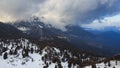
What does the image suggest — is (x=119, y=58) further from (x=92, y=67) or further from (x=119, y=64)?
(x=92, y=67)

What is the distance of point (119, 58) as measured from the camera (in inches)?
7840

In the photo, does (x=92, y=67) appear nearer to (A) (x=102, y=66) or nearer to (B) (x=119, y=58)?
(A) (x=102, y=66)

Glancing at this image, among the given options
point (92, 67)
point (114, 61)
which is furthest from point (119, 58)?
point (92, 67)

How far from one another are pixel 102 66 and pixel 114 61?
1003 cm

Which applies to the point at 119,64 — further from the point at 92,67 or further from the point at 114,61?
the point at 92,67

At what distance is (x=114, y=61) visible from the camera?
197 meters

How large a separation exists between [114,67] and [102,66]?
14600 millimetres

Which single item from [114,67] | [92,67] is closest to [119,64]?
[114,67]

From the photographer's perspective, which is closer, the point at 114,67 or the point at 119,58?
the point at 114,67

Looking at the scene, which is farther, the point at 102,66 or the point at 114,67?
the point at 102,66

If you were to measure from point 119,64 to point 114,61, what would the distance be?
760 cm

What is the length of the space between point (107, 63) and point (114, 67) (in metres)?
13.6

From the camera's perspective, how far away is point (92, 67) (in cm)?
19462

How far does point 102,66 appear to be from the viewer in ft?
650
